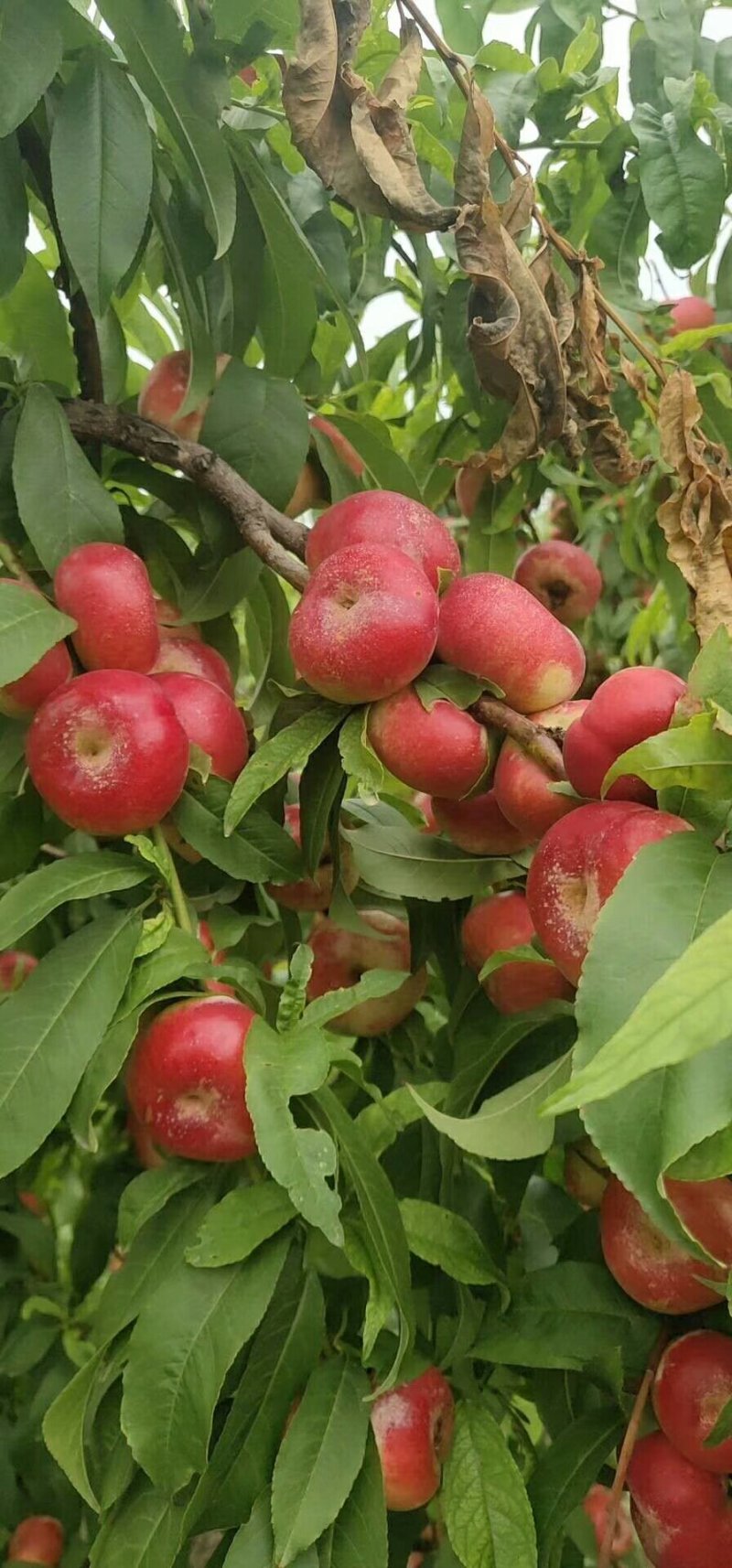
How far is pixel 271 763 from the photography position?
1.95 feet

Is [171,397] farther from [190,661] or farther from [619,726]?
[619,726]

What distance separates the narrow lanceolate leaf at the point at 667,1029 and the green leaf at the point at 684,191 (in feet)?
1.79

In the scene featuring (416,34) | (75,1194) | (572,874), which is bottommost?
(75,1194)

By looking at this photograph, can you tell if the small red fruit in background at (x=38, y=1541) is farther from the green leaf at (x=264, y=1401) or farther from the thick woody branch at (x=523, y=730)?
the thick woody branch at (x=523, y=730)

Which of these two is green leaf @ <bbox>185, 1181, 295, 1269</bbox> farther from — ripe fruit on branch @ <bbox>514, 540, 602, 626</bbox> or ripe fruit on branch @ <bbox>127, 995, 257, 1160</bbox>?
ripe fruit on branch @ <bbox>514, 540, 602, 626</bbox>

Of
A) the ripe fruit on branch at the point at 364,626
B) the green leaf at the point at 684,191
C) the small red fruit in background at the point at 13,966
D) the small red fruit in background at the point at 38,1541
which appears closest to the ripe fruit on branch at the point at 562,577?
the green leaf at the point at 684,191

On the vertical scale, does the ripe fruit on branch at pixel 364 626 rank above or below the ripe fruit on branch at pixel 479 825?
above

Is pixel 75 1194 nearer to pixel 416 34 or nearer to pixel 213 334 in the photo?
pixel 213 334

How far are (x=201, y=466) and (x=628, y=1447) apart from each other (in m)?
0.54

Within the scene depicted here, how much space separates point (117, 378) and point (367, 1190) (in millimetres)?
501

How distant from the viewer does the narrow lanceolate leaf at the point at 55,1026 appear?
539 mm

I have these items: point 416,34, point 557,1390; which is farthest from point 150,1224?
point 416,34

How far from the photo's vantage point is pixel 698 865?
0.45 m

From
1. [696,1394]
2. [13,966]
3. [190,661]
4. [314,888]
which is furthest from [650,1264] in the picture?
[13,966]
